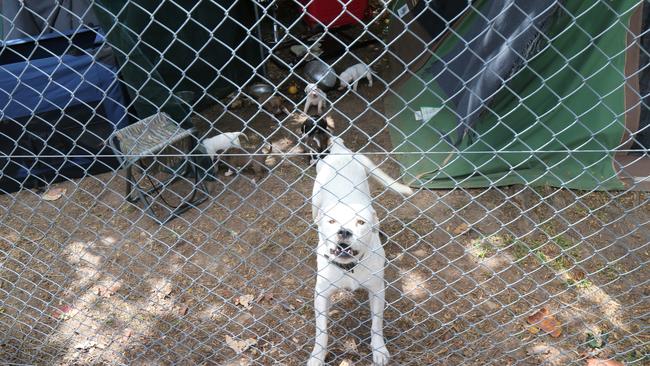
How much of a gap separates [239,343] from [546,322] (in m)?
1.71

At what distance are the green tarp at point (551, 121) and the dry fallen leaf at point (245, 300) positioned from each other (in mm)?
1342

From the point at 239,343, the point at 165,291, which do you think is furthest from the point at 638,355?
the point at 165,291

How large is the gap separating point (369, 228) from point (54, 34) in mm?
3459

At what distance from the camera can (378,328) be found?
2701 mm

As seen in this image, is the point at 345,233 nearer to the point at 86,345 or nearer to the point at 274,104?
the point at 86,345

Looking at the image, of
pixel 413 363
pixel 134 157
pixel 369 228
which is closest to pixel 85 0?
pixel 134 157

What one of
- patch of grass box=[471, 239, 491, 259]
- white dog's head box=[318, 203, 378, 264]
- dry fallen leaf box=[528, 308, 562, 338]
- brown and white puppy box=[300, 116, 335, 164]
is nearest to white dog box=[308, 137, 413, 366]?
white dog's head box=[318, 203, 378, 264]

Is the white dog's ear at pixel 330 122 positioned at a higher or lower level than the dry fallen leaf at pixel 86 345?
higher

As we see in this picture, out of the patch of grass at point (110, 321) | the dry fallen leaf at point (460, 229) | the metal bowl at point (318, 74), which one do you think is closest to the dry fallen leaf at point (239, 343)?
the patch of grass at point (110, 321)

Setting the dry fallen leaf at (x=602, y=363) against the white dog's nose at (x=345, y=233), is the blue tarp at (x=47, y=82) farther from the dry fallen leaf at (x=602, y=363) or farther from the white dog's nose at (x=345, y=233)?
the dry fallen leaf at (x=602, y=363)

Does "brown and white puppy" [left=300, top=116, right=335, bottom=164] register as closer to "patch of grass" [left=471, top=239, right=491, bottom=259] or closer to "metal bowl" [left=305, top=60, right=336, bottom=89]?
"metal bowl" [left=305, top=60, right=336, bottom=89]

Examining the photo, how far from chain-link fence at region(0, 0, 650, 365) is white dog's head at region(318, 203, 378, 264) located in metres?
0.02

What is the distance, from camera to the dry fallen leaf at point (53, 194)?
4274 millimetres

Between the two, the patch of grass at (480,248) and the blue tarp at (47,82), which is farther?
the blue tarp at (47,82)
